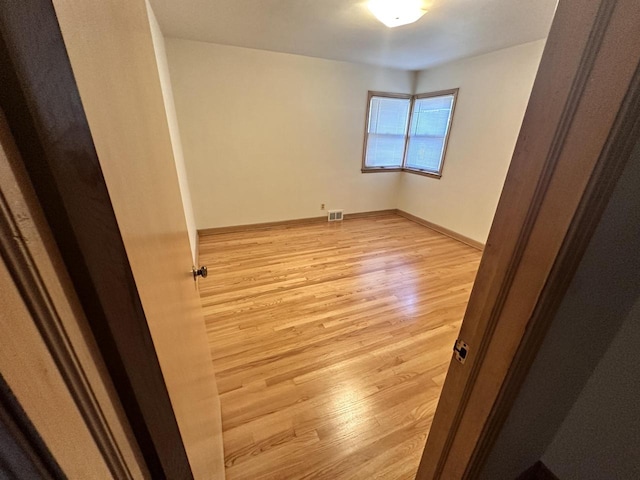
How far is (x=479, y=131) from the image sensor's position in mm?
3469

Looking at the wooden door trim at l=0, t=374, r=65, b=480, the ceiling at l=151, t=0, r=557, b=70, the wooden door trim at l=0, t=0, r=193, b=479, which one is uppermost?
the ceiling at l=151, t=0, r=557, b=70

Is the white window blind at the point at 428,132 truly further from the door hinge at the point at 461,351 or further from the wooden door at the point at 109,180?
the wooden door at the point at 109,180

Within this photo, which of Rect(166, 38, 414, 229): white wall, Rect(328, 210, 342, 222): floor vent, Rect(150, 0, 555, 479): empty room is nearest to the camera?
Rect(150, 0, 555, 479): empty room

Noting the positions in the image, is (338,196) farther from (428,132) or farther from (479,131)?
(479,131)

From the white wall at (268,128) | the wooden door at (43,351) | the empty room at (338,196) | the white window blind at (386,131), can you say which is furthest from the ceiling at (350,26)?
the wooden door at (43,351)

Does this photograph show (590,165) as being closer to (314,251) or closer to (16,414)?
(16,414)

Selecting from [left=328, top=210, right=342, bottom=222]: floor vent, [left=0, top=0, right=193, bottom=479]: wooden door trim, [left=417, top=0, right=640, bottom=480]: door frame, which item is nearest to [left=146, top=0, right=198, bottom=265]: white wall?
[left=0, top=0, right=193, bottom=479]: wooden door trim

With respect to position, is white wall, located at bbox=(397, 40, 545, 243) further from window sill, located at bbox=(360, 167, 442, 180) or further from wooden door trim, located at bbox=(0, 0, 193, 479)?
wooden door trim, located at bbox=(0, 0, 193, 479)

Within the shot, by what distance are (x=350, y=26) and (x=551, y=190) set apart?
2.77 metres

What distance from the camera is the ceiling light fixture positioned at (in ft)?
6.28

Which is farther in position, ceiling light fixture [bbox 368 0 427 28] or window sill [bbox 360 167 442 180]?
window sill [bbox 360 167 442 180]

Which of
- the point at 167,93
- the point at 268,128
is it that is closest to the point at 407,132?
the point at 268,128

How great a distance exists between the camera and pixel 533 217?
539 mm

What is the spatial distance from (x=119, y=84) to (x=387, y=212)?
494 cm
